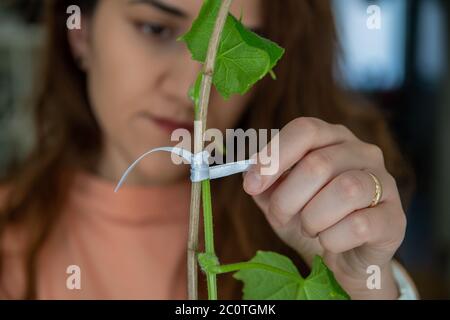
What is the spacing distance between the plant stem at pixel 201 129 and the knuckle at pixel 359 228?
10cm

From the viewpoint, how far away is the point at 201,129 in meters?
0.17

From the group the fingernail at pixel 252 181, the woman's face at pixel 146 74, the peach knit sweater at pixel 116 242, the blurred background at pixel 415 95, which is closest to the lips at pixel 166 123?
the woman's face at pixel 146 74

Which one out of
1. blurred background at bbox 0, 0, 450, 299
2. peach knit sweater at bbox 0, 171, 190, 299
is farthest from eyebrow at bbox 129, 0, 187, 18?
blurred background at bbox 0, 0, 450, 299

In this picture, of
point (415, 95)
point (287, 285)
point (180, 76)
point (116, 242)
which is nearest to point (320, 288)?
point (287, 285)

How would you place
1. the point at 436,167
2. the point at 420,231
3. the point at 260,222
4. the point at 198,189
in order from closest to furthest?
the point at 198,189
the point at 260,222
the point at 420,231
the point at 436,167

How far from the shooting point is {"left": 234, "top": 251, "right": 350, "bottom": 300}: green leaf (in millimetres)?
210

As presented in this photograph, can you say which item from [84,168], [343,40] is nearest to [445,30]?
[343,40]

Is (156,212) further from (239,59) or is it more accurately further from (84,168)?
(239,59)

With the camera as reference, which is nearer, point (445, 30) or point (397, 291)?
point (397, 291)

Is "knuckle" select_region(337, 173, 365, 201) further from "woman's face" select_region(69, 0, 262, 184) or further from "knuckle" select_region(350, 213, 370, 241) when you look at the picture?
"woman's face" select_region(69, 0, 262, 184)

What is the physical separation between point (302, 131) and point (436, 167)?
2.08m

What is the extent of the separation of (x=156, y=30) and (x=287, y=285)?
0.32 metres

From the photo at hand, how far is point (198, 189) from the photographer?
0.59 feet

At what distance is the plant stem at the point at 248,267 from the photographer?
0.18 metres
